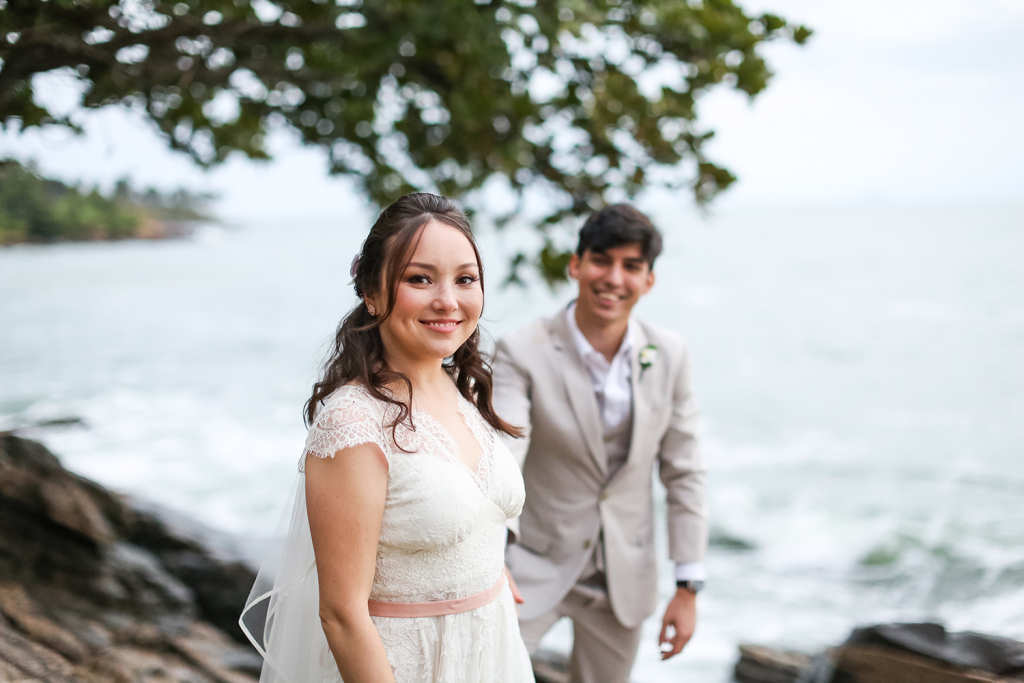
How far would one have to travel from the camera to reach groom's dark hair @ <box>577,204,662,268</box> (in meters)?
2.96

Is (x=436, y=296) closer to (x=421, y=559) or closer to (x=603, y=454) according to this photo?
(x=421, y=559)

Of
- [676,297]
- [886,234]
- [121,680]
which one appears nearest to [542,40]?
[121,680]

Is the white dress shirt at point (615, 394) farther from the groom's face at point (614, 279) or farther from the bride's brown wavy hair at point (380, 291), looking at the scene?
the bride's brown wavy hair at point (380, 291)

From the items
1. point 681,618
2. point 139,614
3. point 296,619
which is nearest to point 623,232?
point 681,618

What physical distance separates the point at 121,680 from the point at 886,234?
80389 millimetres

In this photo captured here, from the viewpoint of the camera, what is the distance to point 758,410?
22.2 metres

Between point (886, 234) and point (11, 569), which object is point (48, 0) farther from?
point (886, 234)

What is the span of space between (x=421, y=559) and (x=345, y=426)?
0.40 meters

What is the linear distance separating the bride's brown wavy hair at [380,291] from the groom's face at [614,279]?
3.31 ft

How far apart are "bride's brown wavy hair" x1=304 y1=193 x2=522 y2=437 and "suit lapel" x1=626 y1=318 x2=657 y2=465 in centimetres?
119

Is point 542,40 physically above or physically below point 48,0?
above

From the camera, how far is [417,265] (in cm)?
188

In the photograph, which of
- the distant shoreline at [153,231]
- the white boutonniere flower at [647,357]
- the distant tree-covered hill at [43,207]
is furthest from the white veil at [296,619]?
the distant shoreline at [153,231]

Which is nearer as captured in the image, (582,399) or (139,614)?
(582,399)
